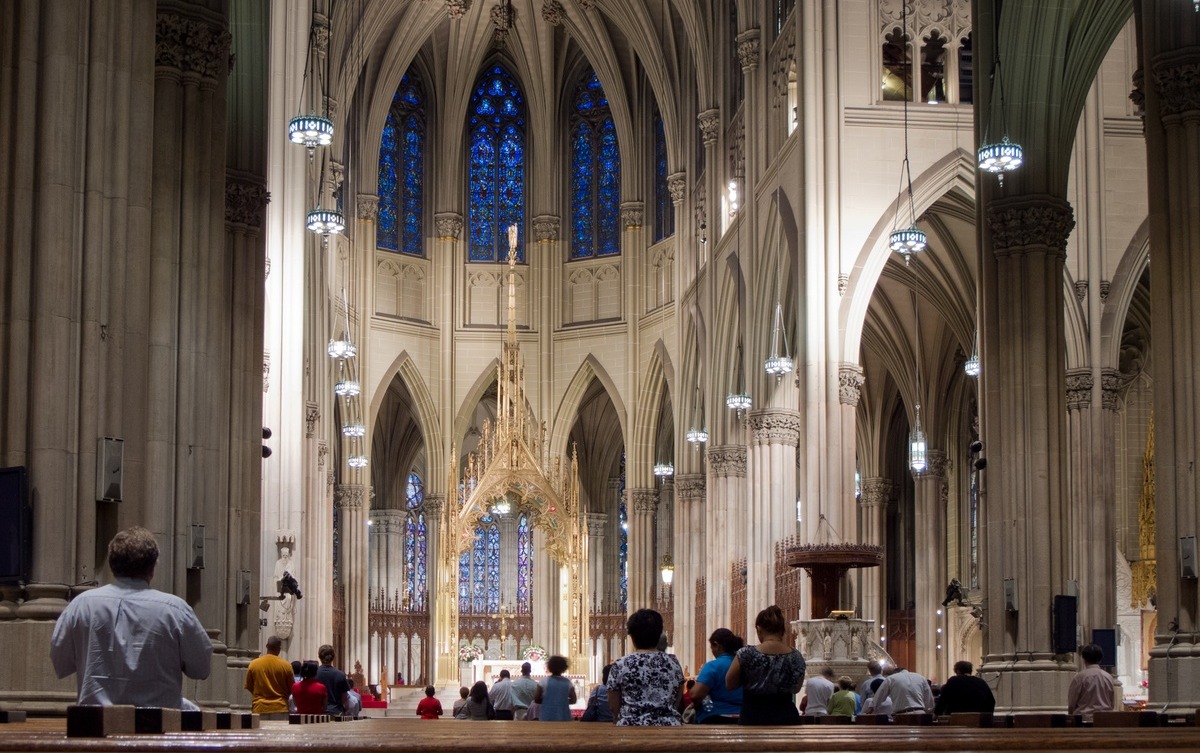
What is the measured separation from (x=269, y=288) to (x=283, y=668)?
13400 millimetres

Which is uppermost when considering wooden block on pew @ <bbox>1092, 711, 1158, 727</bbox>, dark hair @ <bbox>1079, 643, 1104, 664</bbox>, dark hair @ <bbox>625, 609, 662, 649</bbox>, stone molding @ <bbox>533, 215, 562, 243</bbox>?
stone molding @ <bbox>533, 215, 562, 243</bbox>

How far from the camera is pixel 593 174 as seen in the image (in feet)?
159

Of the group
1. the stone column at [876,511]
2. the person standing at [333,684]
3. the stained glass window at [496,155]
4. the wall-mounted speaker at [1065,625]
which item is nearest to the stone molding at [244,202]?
the person standing at [333,684]

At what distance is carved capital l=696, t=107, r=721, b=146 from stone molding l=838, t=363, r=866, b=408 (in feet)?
38.1

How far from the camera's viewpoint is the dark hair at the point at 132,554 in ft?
22.6

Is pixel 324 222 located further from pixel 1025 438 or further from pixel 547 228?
pixel 547 228

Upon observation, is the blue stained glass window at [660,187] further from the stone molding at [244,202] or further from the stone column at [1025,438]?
the stone molding at [244,202]

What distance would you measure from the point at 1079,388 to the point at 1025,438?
341 inches

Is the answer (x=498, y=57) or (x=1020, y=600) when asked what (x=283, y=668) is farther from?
(x=498, y=57)

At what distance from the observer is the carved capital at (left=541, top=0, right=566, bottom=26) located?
45.0 metres

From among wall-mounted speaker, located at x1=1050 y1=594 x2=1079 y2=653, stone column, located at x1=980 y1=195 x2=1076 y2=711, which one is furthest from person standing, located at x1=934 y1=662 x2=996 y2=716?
wall-mounted speaker, located at x1=1050 y1=594 x2=1079 y2=653

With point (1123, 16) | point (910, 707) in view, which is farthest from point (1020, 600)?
point (1123, 16)

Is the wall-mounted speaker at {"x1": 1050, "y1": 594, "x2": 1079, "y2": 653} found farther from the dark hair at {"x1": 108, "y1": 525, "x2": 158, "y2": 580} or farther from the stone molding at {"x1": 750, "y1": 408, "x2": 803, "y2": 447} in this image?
the stone molding at {"x1": 750, "y1": 408, "x2": 803, "y2": 447}

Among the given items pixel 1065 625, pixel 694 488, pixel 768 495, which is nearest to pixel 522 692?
pixel 1065 625
